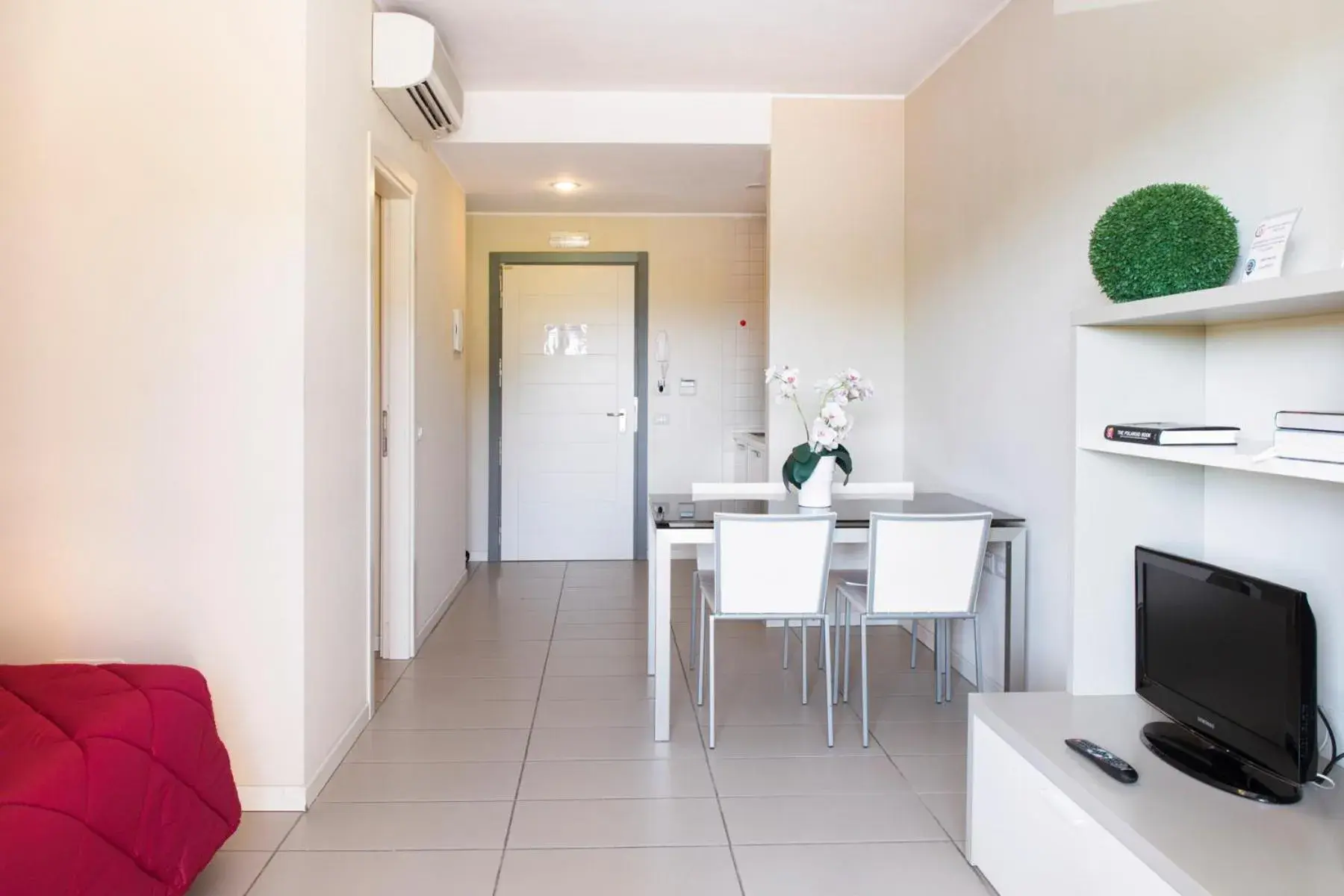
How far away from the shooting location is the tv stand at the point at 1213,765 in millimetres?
1552

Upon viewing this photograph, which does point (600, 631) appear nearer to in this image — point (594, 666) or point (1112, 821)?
point (594, 666)

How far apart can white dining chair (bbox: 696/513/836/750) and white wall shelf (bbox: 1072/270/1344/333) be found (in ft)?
3.98

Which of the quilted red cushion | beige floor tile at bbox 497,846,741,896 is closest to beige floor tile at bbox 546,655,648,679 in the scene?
beige floor tile at bbox 497,846,741,896

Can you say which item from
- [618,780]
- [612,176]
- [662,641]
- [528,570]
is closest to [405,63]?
[612,176]

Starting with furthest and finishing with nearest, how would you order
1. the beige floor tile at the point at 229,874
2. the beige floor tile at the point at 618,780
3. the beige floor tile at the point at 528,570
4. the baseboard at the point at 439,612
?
the beige floor tile at the point at 528,570, the baseboard at the point at 439,612, the beige floor tile at the point at 618,780, the beige floor tile at the point at 229,874

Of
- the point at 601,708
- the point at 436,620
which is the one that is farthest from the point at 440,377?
the point at 601,708

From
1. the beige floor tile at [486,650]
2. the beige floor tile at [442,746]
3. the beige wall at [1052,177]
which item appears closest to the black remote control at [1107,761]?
the beige wall at [1052,177]

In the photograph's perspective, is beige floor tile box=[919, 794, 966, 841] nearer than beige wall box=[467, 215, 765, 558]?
Yes

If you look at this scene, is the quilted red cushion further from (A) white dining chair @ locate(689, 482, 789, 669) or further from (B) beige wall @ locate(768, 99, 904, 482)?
(B) beige wall @ locate(768, 99, 904, 482)

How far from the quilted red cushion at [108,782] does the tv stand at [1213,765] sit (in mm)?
2011

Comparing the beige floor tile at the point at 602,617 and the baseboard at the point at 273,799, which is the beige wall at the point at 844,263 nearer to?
the beige floor tile at the point at 602,617

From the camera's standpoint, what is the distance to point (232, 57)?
91.8 inches

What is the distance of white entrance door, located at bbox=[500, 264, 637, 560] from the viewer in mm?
6070

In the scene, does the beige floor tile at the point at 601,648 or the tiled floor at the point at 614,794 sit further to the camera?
the beige floor tile at the point at 601,648
